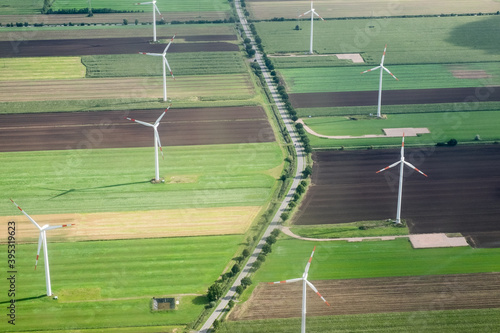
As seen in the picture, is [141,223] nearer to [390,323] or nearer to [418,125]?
[390,323]

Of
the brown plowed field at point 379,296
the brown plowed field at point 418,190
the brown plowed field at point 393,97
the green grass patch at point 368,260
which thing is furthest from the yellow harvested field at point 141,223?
the brown plowed field at point 393,97

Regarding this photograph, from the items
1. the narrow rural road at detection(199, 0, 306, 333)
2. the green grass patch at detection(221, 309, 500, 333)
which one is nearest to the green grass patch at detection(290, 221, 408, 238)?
the narrow rural road at detection(199, 0, 306, 333)

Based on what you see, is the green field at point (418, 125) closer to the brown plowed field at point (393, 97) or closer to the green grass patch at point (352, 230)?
the brown plowed field at point (393, 97)

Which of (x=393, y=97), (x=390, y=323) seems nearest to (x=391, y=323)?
(x=390, y=323)

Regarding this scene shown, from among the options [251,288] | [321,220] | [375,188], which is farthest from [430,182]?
[251,288]

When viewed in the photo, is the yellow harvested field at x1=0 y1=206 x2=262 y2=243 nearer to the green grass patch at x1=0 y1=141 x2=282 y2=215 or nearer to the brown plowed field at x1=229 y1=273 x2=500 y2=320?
the green grass patch at x1=0 y1=141 x2=282 y2=215
